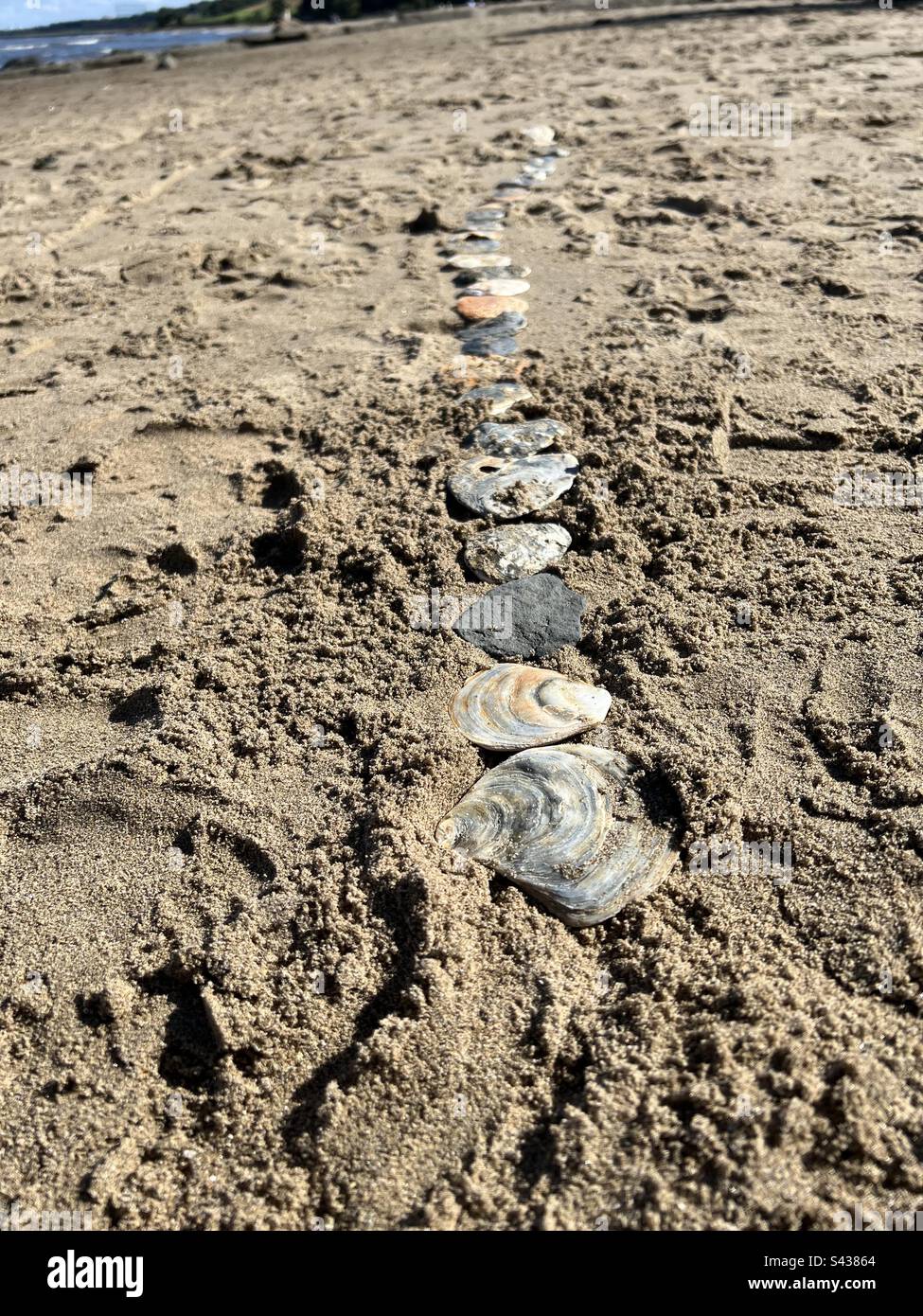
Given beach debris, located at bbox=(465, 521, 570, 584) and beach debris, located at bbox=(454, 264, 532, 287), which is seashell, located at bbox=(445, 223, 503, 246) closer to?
beach debris, located at bbox=(454, 264, 532, 287)

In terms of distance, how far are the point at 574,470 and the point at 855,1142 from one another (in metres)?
2.23

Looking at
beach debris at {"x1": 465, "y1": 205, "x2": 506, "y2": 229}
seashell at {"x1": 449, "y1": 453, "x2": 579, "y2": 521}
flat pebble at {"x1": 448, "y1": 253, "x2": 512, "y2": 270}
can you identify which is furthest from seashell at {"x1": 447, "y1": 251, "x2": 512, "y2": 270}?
seashell at {"x1": 449, "y1": 453, "x2": 579, "y2": 521}

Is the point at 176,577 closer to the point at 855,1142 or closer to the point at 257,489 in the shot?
the point at 257,489

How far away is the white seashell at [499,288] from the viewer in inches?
180

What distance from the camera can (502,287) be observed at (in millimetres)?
4633

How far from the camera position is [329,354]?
4184 millimetres

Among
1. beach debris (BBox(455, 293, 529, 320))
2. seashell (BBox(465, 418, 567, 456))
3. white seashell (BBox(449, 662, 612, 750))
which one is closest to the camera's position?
white seashell (BBox(449, 662, 612, 750))

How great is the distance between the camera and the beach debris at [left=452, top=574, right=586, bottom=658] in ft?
8.68

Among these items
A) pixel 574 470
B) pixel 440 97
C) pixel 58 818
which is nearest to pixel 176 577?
pixel 58 818

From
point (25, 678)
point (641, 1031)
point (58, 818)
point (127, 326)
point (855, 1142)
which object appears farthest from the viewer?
point (127, 326)

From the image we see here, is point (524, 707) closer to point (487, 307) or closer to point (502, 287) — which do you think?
point (487, 307)

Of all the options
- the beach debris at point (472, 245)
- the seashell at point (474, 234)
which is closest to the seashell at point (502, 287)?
the beach debris at point (472, 245)

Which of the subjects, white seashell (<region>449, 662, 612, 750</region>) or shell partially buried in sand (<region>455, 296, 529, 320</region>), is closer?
white seashell (<region>449, 662, 612, 750</region>)

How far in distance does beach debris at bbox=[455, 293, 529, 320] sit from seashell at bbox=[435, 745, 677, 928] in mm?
2771
